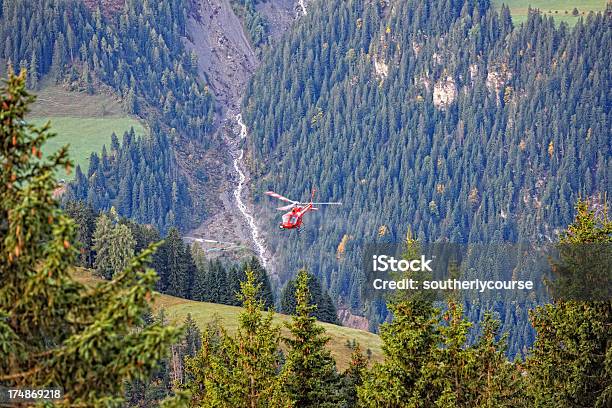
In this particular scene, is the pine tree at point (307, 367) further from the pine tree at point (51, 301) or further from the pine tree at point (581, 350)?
the pine tree at point (51, 301)

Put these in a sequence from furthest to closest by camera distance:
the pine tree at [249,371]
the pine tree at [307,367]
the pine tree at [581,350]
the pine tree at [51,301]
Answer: the pine tree at [581,350]
the pine tree at [307,367]
the pine tree at [249,371]
the pine tree at [51,301]

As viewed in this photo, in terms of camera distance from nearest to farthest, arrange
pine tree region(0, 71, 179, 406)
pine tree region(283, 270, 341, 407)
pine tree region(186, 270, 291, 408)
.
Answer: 1. pine tree region(0, 71, 179, 406)
2. pine tree region(186, 270, 291, 408)
3. pine tree region(283, 270, 341, 407)

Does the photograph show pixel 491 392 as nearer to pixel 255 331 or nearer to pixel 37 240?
pixel 255 331

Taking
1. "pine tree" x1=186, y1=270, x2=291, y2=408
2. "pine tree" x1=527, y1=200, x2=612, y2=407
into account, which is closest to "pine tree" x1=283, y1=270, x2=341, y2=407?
"pine tree" x1=186, y1=270, x2=291, y2=408

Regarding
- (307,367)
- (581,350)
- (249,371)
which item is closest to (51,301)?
(249,371)

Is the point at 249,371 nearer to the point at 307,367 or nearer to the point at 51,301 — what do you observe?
the point at 307,367

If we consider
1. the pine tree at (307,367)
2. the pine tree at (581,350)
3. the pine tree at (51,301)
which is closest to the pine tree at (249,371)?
the pine tree at (307,367)

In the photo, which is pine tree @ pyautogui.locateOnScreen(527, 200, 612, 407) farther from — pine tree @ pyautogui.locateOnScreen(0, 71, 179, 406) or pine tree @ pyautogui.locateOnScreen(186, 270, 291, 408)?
pine tree @ pyautogui.locateOnScreen(0, 71, 179, 406)

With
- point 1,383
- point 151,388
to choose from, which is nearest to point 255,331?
point 1,383
